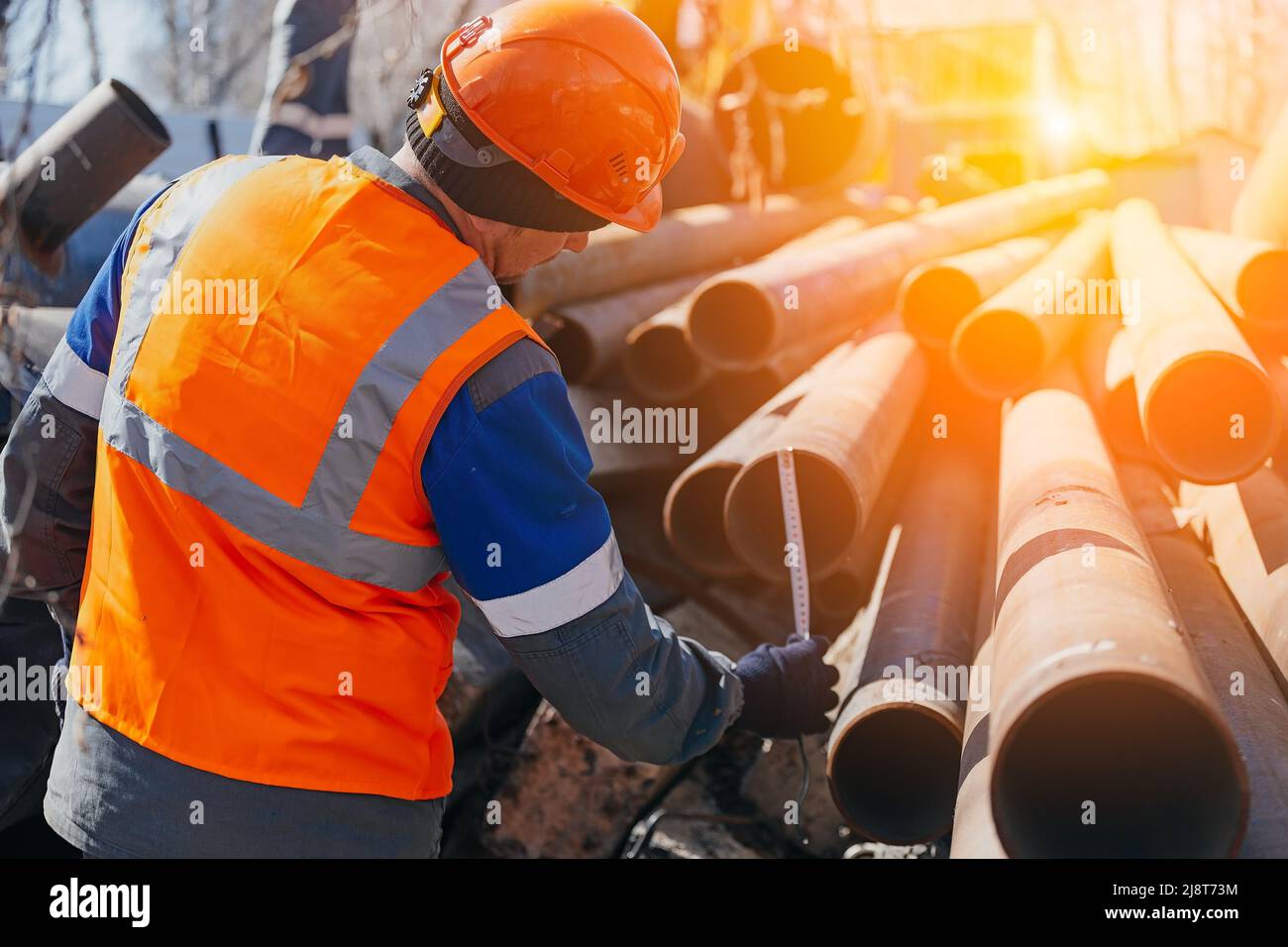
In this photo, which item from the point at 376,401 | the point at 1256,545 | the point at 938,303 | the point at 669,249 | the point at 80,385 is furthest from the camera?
the point at 669,249

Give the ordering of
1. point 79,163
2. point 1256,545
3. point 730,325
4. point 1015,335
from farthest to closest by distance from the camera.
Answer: point 730,325 < point 1015,335 < point 79,163 < point 1256,545

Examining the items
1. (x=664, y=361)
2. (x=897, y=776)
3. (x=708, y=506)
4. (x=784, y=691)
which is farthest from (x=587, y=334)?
(x=897, y=776)

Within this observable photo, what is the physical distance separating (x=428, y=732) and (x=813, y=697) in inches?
35.9

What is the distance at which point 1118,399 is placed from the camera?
357 centimetres

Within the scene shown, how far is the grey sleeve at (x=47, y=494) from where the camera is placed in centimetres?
217

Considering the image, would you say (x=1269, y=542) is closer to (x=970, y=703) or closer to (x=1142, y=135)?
(x=970, y=703)

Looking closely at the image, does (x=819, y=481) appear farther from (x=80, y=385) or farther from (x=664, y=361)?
(x=80, y=385)

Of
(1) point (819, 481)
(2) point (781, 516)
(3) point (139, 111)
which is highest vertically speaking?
(3) point (139, 111)

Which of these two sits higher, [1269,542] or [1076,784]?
[1269,542]

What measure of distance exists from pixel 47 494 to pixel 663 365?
8.08 feet

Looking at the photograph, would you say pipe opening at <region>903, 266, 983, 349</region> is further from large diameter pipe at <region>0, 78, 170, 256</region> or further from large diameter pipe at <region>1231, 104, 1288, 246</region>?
large diameter pipe at <region>0, 78, 170, 256</region>
